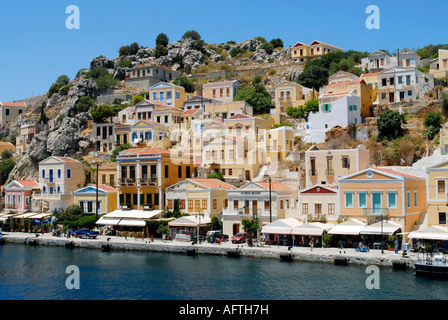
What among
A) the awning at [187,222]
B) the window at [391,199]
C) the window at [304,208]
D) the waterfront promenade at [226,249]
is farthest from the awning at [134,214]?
the window at [391,199]

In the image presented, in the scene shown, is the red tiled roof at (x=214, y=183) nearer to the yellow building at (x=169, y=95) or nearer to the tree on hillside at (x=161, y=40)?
the yellow building at (x=169, y=95)

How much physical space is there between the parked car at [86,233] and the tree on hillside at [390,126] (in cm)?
3296

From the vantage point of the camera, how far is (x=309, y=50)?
105625mm

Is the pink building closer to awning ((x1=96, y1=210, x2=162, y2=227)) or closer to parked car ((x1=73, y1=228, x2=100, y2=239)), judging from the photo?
parked car ((x1=73, y1=228, x2=100, y2=239))

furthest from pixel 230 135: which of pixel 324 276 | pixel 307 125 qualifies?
pixel 324 276

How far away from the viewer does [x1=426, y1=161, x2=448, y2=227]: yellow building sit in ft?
135

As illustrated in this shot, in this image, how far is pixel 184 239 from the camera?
47719mm

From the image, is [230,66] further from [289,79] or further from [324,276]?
[324,276]

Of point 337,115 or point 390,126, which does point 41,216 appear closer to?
point 337,115

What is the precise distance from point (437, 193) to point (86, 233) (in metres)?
35.1

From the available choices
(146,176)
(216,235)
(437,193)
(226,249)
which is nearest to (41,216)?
(146,176)

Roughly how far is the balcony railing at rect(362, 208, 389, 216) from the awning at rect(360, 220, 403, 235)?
0.86 meters

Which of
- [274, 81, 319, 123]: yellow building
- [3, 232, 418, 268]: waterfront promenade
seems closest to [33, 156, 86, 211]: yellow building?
[3, 232, 418, 268]: waterfront promenade
